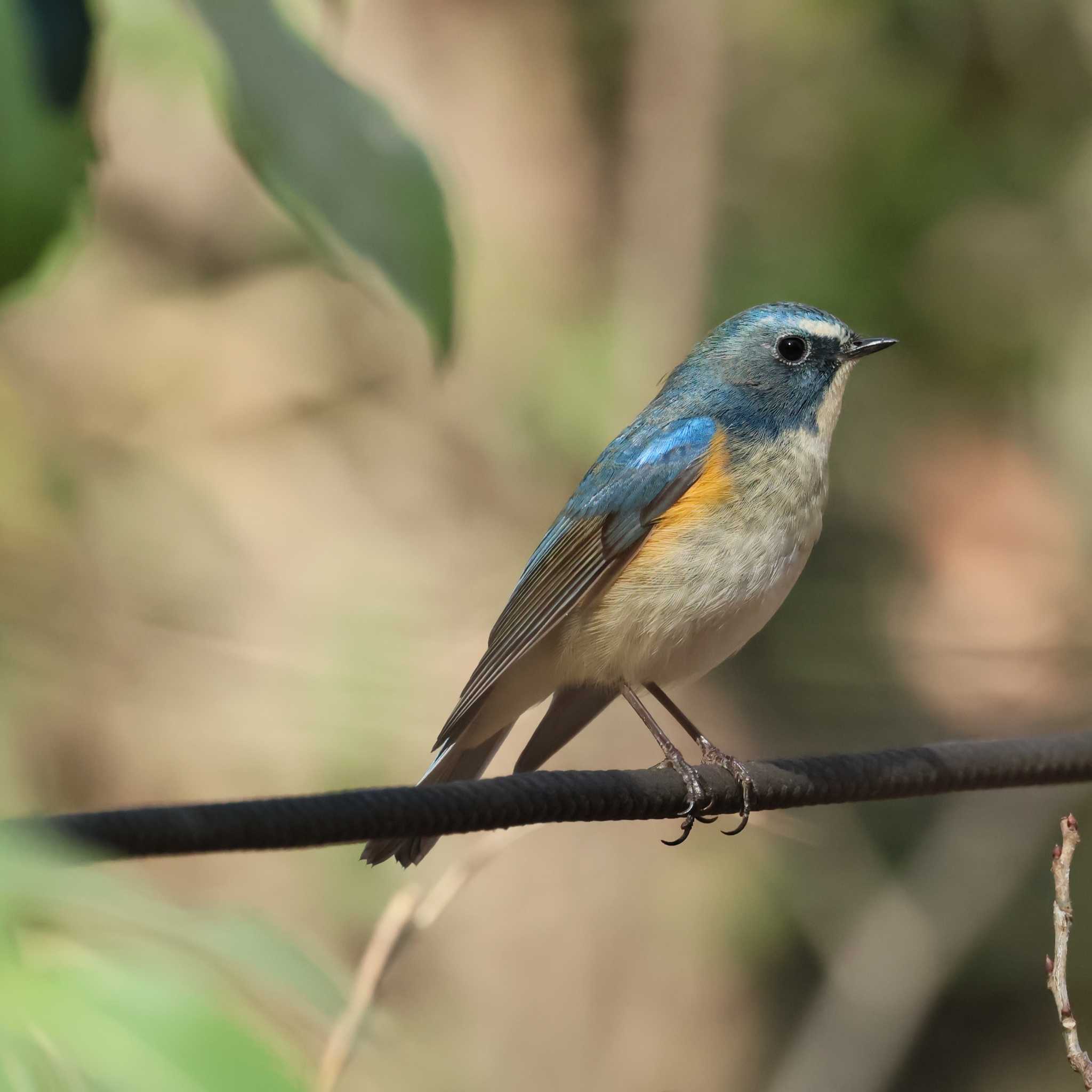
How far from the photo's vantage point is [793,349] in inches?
152

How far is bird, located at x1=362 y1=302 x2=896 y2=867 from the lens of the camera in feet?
11.0

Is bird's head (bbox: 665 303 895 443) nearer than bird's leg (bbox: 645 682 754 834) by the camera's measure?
No

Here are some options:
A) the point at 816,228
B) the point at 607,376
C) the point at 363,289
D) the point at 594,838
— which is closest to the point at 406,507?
the point at 607,376

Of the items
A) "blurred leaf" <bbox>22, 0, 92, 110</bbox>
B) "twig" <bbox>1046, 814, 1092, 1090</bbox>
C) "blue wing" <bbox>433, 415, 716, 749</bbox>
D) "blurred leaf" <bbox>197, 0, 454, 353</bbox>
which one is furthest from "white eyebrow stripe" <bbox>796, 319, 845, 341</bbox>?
"blurred leaf" <bbox>22, 0, 92, 110</bbox>

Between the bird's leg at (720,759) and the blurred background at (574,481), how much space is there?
1.17 meters

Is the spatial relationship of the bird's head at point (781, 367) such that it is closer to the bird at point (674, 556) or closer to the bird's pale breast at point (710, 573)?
the bird at point (674, 556)

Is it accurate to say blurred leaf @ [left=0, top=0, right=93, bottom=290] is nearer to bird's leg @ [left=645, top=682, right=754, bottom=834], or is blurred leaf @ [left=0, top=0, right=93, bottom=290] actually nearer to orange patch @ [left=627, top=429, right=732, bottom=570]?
bird's leg @ [left=645, top=682, right=754, bottom=834]

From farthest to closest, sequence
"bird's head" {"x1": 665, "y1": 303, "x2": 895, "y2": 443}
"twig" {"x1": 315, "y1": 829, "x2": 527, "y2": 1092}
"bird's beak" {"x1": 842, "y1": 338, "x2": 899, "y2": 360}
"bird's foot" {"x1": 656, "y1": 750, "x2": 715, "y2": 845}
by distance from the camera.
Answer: "bird's beak" {"x1": 842, "y1": 338, "x2": 899, "y2": 360}
"bird's head" {"x1": 665, "y1": 303, "x2": 895, "y2": 443}
"bird's foot" {"x1": 656, "y1": 750, "x2": 715, "y2": 845}
"twig" {"x1": 315, "y1": 829, "x2": 527, "y2": 1092}

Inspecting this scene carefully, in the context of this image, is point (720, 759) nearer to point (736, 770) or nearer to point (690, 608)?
point (736, 770)

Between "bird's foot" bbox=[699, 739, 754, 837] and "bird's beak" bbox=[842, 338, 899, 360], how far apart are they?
1.12 meters

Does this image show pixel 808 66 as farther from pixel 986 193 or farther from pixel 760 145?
pixel 986 193

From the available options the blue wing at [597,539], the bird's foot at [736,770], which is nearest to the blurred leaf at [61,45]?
the bird's foot at [736,770]

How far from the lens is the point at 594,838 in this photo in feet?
19.7

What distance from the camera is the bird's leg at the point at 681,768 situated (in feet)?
9.49
